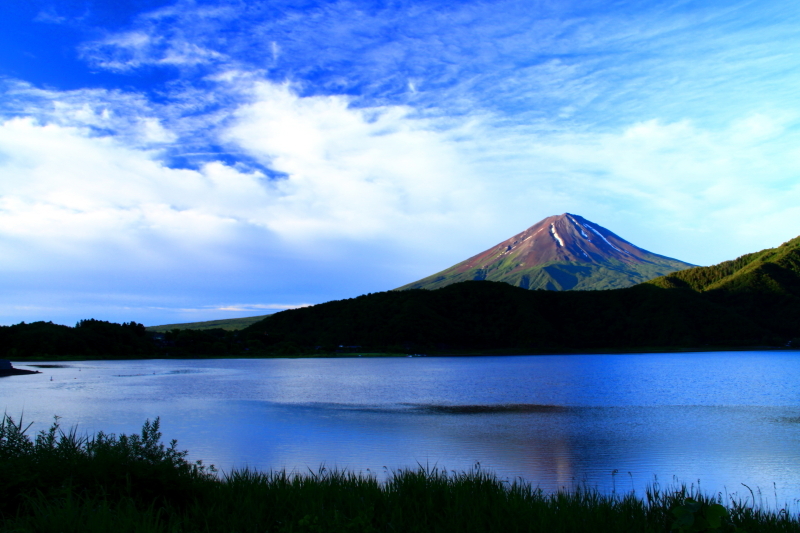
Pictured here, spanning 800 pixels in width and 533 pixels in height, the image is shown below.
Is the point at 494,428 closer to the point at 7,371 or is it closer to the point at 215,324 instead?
the point at 7,371

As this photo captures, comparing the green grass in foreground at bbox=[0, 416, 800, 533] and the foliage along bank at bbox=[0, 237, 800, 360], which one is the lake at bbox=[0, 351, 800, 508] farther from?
the foliage along bank at bbox=[0, 237, 800, 360]

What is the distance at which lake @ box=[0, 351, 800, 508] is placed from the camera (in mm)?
10531

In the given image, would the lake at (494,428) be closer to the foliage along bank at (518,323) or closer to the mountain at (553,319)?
the foliage along bank at (518,323)

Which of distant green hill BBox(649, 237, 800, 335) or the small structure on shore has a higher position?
distant green hill BBox(649, 237, 800, 335)

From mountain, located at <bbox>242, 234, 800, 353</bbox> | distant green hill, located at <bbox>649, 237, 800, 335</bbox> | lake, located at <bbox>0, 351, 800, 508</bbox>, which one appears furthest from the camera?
distant green hill, located at <bbox>649, 237, 800, 335</bbox>

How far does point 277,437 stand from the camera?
14430 millimetres

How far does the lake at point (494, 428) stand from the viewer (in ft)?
34.6

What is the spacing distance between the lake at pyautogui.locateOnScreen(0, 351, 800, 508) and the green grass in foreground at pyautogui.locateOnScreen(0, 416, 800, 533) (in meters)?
2.04

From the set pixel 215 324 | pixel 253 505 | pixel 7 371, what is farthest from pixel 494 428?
pixel 215 324

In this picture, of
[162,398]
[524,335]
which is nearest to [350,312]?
[524,335]

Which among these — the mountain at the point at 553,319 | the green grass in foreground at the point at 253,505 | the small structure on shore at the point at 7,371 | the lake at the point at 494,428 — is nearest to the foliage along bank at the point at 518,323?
the mountain at the point at 553,319

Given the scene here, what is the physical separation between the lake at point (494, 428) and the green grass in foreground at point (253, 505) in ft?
6.68

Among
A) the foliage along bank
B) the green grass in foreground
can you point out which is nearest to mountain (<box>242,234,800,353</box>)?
the foliage along bank

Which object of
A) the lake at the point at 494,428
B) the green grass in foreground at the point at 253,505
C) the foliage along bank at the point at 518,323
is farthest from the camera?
the foliage along bank at the point at 518,323
